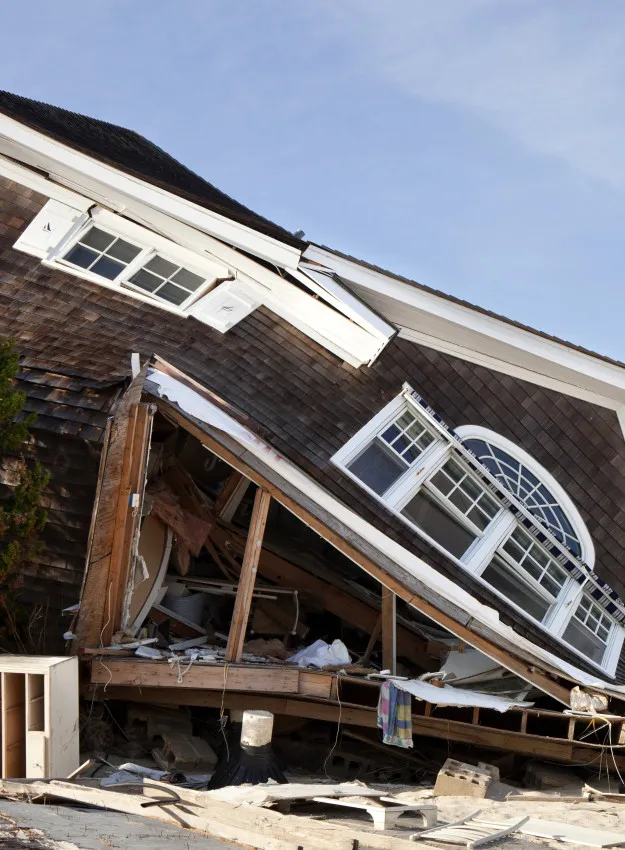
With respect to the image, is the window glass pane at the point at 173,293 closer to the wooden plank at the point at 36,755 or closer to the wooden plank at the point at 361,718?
the wooden plank at the point at 361,718

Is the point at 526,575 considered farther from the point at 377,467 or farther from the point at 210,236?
the point at 210,236

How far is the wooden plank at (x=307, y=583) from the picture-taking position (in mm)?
11008

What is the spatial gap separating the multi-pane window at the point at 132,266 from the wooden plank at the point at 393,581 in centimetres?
400

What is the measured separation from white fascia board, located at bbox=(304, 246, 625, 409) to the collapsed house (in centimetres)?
3

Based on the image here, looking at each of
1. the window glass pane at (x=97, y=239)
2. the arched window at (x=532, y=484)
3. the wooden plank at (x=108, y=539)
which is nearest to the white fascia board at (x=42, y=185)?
the window glass pane at (x=97, y=239)

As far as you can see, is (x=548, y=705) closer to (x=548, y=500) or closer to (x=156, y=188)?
(x=548, y=500)

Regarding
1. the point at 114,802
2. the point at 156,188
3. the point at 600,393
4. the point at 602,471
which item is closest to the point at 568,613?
A: the point at 602,471

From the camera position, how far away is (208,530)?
34.2 ft

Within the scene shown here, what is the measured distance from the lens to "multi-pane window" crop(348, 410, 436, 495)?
11.2 m

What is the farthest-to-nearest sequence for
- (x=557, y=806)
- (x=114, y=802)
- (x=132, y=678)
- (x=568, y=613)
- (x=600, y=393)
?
1. (x=600, y=393)
2. (x=568, y=613)
3. (x=132, y=678)
4. (x=557, y=806)
5. (x=114, y=802)

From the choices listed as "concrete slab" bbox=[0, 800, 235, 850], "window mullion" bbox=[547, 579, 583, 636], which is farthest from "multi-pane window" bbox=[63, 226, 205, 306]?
"concrete slab" bbox=[0, 800, 235, 850]

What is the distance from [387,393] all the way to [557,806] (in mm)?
5432

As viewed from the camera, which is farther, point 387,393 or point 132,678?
point 387,393

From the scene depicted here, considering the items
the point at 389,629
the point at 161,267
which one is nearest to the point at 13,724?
the point at 389,629
